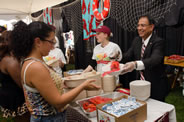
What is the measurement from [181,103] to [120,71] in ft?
7.34

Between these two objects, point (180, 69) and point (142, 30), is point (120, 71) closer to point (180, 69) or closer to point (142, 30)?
point (142, 30)

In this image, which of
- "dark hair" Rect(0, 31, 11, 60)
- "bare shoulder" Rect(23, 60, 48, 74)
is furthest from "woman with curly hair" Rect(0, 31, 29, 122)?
"bare shoulder" Rect(23, 60, 48, 74)

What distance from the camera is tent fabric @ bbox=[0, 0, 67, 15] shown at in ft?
16.3

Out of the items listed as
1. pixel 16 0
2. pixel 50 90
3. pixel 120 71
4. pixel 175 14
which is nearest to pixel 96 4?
pixel 175 14

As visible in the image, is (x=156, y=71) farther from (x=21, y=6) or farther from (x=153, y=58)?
(x=21, y=6)

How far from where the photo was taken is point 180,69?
11.3 ft

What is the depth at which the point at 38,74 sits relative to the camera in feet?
2.64

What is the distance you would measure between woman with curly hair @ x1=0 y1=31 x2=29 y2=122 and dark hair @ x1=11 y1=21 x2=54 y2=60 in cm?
34

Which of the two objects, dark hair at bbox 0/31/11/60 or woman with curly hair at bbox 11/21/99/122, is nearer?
woman with curly hair at bbox 11/21/99/122

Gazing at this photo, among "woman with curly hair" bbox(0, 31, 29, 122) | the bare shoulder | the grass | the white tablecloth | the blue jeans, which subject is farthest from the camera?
the grass

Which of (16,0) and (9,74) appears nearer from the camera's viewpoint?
(9,74)

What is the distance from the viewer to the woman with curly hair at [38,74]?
0.82m

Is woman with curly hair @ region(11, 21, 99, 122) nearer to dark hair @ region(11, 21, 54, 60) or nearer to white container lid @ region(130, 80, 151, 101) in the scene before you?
dark hair @ region(11, 21, 54, 60)

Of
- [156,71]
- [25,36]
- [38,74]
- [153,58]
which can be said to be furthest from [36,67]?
[156,71]
